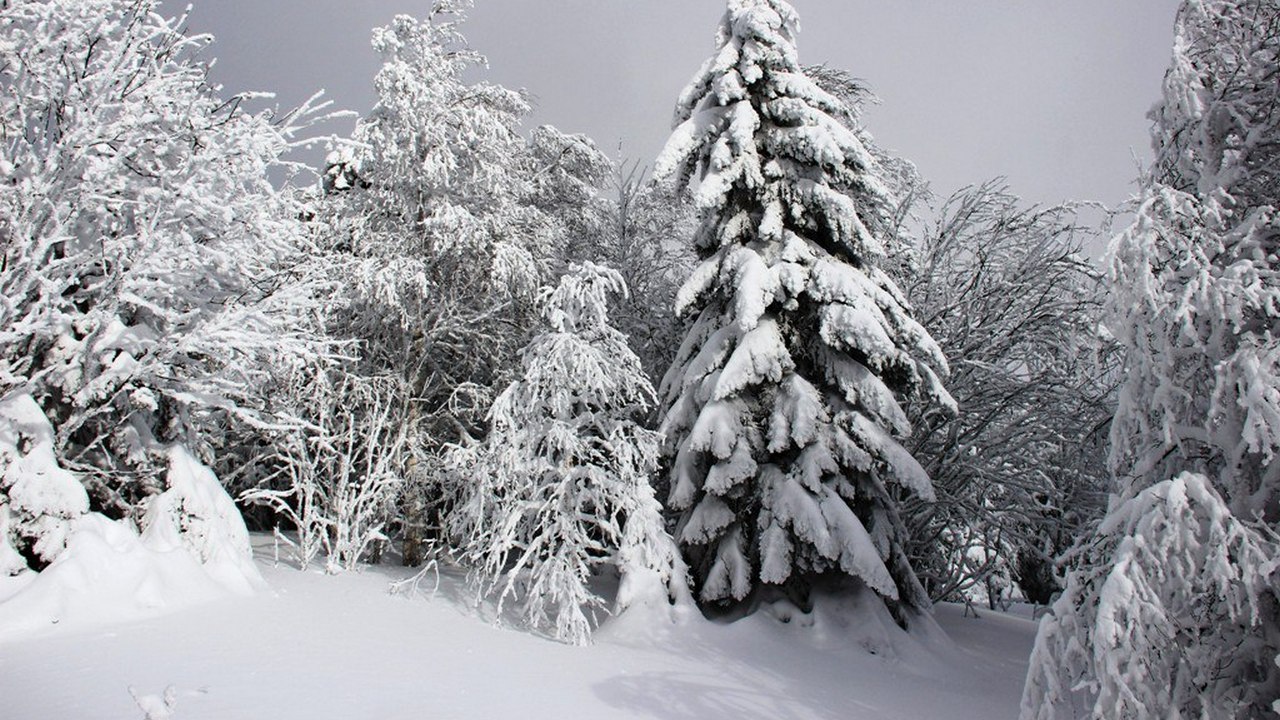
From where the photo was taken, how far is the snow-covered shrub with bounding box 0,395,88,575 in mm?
7031

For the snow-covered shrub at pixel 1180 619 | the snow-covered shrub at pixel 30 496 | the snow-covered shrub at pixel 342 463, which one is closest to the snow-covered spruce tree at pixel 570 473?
the snow-covered shrub at pixel 342 463

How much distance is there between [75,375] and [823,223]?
9.00 m

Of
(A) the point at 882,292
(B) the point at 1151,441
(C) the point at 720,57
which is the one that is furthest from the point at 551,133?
(B) the point at 1151,441

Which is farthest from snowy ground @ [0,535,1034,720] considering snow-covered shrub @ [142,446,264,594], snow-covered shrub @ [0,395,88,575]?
snow-covered shrub @ [0,395,88,575]

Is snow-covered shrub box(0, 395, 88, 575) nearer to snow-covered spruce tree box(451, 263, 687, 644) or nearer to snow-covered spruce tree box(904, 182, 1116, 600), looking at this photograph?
snow-covered spruce tree box(451, 263, 687, 644)

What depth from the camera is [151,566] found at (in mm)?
7352

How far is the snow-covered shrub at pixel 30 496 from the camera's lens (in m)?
7.03

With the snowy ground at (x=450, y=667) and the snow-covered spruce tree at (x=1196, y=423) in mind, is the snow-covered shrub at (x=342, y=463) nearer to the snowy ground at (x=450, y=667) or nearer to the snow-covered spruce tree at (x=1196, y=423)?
the snowy ground at (x=450, y=667)

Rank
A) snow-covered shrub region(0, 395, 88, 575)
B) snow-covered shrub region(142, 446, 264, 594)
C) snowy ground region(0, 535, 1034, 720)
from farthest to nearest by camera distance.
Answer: snow-covered shrub region(142, 446, 264, 594) → snow-covered shrub region(0, 395, 88, 575) → snowy ground region(0, 535, 1034, 720)

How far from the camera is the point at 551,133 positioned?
17.4 m

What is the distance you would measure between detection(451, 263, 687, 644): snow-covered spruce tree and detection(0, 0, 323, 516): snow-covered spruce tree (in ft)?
8.89

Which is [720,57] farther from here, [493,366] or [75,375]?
[75,375]

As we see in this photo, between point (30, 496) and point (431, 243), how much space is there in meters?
7.62

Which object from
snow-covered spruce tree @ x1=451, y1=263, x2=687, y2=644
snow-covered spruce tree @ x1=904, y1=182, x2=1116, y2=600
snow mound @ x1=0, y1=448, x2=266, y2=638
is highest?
snow-covered spruce tree @ x1=904, y1=182, x2=1116, y2=600
